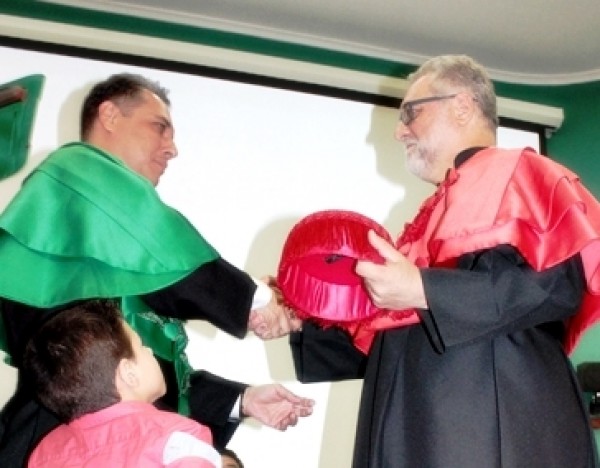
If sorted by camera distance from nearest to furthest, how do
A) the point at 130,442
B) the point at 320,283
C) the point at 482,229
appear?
the point at 130,442
the point at 482,229
the point at 320,283

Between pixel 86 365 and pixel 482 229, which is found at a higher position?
pixel 482 229

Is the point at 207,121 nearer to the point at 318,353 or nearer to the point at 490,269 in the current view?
the point at 318,353

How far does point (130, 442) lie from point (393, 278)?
1.72 ft

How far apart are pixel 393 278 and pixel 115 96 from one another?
38.0 inches

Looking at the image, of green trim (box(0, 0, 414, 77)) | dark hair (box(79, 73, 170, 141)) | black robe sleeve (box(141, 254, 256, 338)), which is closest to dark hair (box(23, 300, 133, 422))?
black robe sleeve (box(141, 254, 256, 338))

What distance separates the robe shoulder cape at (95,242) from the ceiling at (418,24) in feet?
5.57

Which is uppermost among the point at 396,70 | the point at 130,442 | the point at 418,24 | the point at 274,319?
the point at 418,24

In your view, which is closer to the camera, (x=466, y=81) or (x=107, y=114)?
(x=466, y=81)

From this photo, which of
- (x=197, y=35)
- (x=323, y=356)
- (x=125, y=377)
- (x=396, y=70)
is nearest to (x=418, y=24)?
(x=396, y=70)

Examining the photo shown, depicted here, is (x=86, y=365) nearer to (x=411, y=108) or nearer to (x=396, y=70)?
(x=411, y=108)

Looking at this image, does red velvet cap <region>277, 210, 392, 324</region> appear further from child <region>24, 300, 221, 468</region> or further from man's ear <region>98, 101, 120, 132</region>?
man's ear <region>98, 101, 120, 132</region>

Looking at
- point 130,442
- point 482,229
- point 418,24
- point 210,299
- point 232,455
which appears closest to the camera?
point 130,442

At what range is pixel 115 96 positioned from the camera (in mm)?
2162

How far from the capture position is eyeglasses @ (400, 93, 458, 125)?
1962 millimetres
